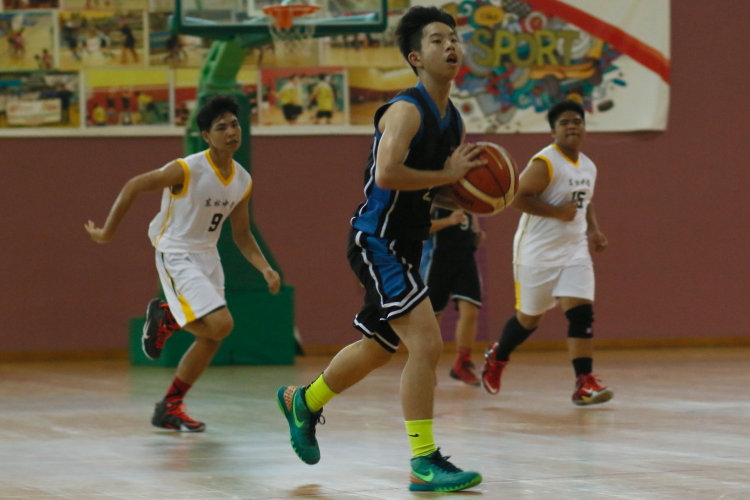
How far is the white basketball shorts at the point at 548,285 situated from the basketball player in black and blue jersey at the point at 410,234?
2.37 metres

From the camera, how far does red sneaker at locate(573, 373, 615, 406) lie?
5953mm

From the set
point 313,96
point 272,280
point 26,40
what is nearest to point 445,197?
point 272,280

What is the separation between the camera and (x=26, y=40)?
31.7ft

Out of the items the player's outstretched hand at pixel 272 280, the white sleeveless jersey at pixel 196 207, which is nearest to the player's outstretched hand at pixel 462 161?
the player's outstretched hand at pixel 272 280

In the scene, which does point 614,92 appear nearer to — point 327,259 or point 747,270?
point 747,270

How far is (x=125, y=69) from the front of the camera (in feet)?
32.0

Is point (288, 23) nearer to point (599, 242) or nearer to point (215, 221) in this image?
point (599, 242)

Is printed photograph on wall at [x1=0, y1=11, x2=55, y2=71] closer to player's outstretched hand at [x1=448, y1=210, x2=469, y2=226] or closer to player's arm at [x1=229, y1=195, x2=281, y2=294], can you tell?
player's outstretched hand at [x1=448, y1=210, x2=469, y2=226]

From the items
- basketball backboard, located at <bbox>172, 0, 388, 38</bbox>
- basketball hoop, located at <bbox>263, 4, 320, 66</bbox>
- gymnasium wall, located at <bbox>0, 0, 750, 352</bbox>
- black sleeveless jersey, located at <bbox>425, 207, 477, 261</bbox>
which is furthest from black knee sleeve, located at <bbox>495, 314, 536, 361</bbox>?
gymnasium wall, located at <bbox>0, 0, 750, 352</bbox>

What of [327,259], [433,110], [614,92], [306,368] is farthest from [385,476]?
[614,92]

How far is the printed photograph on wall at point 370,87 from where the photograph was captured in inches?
394

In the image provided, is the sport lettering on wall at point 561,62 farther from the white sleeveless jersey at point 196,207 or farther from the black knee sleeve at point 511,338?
the white sleeveless jersey at point 196,207

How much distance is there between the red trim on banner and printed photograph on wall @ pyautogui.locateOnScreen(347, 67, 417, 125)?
146 cm

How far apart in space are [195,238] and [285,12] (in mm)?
3551
